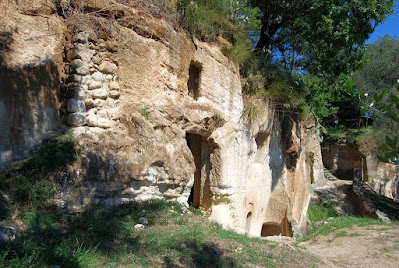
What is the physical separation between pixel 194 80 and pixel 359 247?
5.84 meters

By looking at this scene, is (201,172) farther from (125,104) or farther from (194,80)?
(125,104)

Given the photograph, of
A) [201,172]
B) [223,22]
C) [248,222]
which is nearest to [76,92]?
[201,172]

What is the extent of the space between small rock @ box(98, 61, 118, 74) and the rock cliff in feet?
0.06

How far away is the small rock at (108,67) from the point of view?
661cm

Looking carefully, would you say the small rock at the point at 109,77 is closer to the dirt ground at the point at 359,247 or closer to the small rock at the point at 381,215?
the dirt ground at the point at 359,247

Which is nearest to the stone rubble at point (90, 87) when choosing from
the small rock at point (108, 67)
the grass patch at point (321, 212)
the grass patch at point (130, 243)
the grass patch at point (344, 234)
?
the small rock at point (108, 67)

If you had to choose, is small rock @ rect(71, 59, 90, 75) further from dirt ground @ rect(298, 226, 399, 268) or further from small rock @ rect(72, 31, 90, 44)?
dirt ground @ rect(298, 226, 399, 268)

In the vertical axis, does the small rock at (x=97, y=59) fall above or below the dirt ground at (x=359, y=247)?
above

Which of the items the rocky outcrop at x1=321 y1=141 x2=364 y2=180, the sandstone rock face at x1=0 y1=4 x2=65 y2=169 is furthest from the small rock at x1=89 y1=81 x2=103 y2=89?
the rocky outcrop at x1=321 y1=141 x2=364 y2=180

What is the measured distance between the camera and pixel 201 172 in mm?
8938

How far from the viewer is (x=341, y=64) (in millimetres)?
10664

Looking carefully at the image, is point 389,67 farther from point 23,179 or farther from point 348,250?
point 23,179

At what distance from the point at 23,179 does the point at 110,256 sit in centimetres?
180

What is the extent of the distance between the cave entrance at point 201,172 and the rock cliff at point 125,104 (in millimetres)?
25
